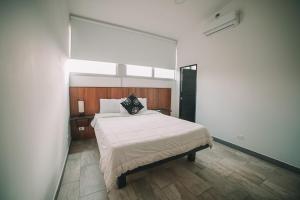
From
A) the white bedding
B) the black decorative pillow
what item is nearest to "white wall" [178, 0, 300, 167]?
the white bedding

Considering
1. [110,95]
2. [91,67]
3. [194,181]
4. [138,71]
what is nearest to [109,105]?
[110,95]

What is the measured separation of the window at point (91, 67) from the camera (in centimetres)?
321

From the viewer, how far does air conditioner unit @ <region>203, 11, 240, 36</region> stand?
269 centimetres

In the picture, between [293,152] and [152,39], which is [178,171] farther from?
[152,39]

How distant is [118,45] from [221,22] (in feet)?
8.84

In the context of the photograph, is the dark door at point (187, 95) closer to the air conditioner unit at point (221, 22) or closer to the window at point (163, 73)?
the window at point (163, 73)

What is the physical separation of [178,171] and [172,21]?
3.65 metres

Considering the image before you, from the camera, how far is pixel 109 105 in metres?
3.32

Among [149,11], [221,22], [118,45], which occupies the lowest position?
[118,45]

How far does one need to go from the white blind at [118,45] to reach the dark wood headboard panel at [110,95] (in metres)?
0.81

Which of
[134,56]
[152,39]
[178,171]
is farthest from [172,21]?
[178,171]

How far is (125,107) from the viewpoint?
3.26 m

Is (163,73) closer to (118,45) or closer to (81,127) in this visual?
(118,45)

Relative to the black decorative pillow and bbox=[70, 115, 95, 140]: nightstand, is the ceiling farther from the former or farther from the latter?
bbox=[70, 115, 95, 140]: nightstand
